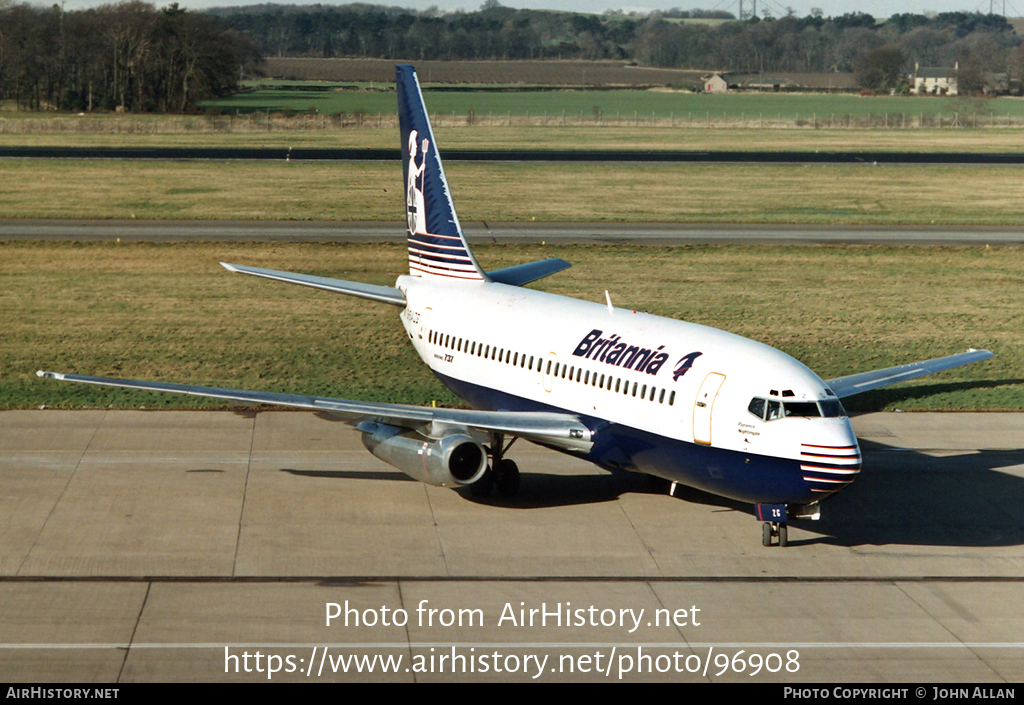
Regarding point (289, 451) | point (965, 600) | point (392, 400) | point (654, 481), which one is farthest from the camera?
point (392, 400)

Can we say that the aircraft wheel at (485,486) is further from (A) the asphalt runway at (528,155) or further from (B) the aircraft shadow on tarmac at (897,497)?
(A) the asphalt runway at (528,155)

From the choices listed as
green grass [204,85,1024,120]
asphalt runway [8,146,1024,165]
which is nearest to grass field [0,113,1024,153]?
asphalt runway [8,146,1024,165]

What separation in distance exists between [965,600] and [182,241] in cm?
4560

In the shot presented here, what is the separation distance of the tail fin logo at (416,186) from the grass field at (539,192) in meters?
34.5

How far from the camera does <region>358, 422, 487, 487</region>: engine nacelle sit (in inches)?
901

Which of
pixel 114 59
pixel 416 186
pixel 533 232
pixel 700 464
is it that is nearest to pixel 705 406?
pixel 700 464

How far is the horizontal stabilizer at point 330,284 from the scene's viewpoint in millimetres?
29312

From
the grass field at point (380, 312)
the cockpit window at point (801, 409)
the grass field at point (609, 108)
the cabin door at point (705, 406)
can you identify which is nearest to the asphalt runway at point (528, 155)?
the grass field at point (380, 312)

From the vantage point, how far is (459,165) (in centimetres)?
8662

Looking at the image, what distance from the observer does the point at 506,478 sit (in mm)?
24750

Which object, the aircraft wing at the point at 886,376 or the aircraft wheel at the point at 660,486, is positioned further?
the aircraft wing at the point at 886,376

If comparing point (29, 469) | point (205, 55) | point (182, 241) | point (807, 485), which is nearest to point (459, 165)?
point (182, 241)

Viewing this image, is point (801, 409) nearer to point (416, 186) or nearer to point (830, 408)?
point (830, 408)

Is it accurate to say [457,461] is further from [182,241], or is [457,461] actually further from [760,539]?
[182,241]
